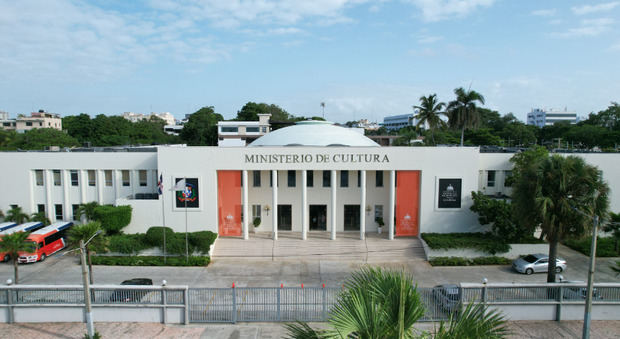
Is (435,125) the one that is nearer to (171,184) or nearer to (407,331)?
(171,184)

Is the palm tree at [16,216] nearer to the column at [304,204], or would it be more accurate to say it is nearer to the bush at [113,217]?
the bush at [113,217]

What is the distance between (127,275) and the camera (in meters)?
26.6

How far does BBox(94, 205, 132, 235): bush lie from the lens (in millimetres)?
30453

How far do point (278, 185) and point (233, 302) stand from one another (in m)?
17.4

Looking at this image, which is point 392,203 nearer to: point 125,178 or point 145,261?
point 145,261

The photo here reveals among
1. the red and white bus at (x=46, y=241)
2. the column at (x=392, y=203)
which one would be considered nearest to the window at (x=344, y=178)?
the column at (x=392, y=203)

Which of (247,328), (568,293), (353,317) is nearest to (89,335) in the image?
(247,328)

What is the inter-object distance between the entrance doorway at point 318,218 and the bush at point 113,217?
15834 mm

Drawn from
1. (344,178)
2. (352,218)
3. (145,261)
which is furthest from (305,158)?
(145,261)

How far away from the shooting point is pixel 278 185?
115 feet

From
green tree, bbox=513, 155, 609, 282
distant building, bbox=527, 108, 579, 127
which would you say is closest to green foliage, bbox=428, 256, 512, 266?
green tree, bbox=513, 155, 609, 282

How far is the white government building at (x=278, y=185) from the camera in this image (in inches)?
1262

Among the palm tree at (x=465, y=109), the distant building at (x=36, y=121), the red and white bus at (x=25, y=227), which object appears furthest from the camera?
the distant building at (x=36, y=121)

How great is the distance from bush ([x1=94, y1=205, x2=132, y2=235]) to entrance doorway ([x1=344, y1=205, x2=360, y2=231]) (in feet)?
62.3
